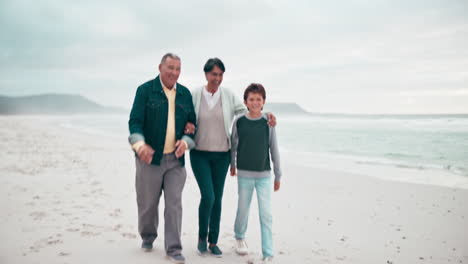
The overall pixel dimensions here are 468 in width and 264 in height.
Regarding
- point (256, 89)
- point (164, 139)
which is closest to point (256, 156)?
point (256, 89)

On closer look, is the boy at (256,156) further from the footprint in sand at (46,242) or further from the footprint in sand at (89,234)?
the footprint in sand at (46,242)

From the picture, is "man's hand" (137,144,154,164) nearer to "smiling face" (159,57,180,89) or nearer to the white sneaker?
"smiling face" (159,57,180,89)

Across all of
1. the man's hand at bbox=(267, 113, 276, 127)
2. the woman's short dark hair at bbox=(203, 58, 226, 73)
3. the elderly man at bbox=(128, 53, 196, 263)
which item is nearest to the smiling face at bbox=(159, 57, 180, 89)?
the elderly man at bbox=(128, 53, 196, 263)

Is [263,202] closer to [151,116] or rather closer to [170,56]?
[151,116]

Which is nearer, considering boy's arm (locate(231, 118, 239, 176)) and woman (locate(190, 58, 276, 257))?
woman (locate(190, 58, 276, 257))

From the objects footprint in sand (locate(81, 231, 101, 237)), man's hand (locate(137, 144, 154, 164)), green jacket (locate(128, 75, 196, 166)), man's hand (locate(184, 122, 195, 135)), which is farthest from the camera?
footprint in sand (locate(81, 231, 101, 237))

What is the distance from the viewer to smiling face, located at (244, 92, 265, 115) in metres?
3.48

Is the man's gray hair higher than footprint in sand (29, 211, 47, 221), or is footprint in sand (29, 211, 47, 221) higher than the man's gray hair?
the man's gray hair

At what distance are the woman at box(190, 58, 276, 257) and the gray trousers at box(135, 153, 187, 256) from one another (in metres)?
0.27

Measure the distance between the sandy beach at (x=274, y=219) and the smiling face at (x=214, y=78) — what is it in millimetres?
1801

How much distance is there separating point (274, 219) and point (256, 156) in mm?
2025

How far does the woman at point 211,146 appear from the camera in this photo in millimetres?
3439

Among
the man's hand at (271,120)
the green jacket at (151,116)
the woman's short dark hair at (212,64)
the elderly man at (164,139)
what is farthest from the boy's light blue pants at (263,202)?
the woman's short dark hair at (212,64)

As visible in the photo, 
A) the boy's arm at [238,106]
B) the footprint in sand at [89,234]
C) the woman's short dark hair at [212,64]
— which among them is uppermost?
the woman's short dark hair at [212,64]
